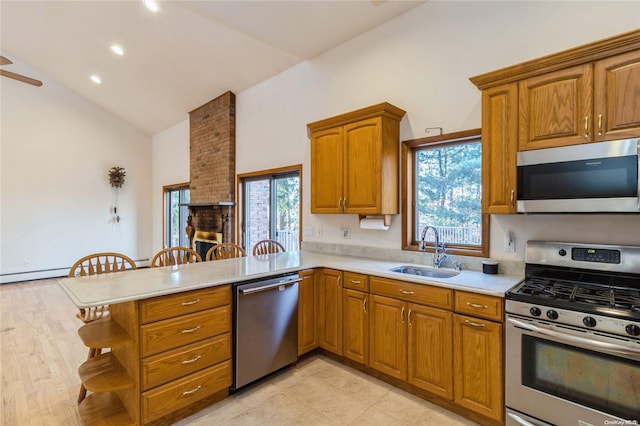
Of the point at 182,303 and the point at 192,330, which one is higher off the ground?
the point at 182,303

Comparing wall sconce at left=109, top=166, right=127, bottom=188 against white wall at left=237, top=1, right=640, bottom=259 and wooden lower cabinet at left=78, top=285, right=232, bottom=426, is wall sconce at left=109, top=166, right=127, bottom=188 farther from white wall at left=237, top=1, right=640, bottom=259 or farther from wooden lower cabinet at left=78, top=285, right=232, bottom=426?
wooden lower cabinet at left=78, top=285, right=232, bottom=426

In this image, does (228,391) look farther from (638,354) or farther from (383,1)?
(383,1)

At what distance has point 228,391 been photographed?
2426mm

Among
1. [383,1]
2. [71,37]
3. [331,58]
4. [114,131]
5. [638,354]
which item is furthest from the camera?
[114,131]

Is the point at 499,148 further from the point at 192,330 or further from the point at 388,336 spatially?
the point at 192,330

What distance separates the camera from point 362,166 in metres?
3.04

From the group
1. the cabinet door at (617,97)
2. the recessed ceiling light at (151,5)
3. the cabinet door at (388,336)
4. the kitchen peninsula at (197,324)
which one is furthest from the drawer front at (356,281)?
the recessed ceiling light at (151,5)

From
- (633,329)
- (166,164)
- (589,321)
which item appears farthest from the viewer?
(166,164)

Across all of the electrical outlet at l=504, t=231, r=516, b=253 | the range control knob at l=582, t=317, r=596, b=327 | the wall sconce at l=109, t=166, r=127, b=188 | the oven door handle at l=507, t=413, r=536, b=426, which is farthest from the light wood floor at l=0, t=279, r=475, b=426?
the wall sconce at l=109, t=166, r=127, b=188

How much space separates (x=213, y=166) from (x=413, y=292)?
450 cm

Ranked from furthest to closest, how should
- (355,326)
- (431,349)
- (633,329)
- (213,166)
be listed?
(213,166) → (355,326) → (431,349) → (633,329)

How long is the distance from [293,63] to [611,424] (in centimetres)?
443

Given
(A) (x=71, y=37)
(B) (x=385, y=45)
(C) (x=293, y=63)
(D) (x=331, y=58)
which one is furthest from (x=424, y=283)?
(A) (x=71, y=37)

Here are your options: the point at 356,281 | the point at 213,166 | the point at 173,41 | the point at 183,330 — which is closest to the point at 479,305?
the point at 356,281
